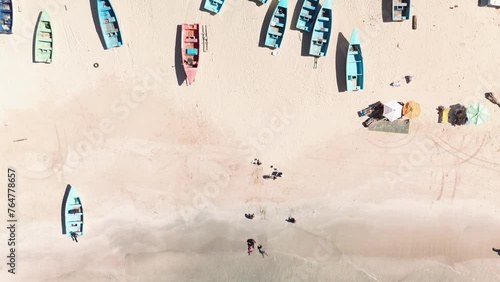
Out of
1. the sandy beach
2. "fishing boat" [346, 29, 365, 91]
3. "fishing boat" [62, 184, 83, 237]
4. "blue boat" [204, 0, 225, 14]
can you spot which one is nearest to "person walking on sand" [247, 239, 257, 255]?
the sandy beach

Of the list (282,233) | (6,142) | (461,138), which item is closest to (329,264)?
(282,233)

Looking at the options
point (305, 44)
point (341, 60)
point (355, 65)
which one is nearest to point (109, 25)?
point (305, 44)

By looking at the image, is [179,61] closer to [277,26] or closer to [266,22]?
[266,22]

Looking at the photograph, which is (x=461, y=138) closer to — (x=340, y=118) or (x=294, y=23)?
(x=340, y=118)

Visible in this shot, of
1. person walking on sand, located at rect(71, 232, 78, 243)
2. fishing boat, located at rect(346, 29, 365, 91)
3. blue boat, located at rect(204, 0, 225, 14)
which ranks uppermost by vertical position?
blue boat, located at rect(204, 0, 225, 14)

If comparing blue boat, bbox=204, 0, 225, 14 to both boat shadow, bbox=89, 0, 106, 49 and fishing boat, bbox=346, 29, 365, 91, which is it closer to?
boat shadow, bbox=89, 0, 106, 49

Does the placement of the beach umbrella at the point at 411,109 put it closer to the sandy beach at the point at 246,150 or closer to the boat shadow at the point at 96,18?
the sandy beach at the point at 246,150
